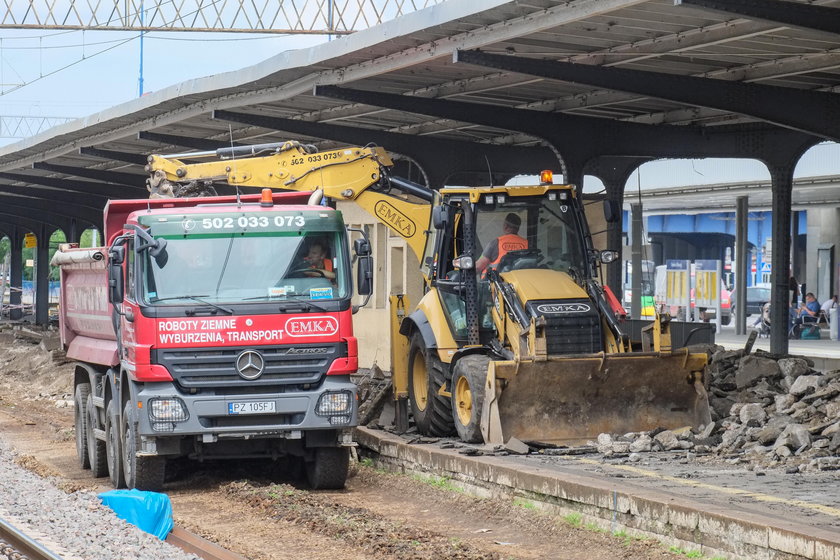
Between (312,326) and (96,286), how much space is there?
345 cm

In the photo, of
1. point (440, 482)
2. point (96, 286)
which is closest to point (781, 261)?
point (440, 482)

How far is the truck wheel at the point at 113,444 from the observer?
46.2 ft

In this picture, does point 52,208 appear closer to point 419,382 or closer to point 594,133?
point 594,133

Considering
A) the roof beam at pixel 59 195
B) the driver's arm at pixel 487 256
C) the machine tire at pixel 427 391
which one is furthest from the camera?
the roof beam at pixel 59 195

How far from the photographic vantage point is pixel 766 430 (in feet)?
43.8

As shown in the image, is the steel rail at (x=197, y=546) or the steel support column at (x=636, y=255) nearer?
the steel rail at (x=197, y=546)

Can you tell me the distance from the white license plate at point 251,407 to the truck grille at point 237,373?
169 mm

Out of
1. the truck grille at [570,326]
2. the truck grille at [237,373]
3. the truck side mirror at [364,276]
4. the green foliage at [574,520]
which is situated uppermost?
the truck side mirror at [364,276]

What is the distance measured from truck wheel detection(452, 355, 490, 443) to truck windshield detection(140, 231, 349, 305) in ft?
5.85

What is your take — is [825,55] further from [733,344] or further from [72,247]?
[733,344]

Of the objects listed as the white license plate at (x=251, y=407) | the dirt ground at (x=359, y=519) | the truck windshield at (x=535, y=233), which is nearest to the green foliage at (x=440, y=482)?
the dirt ground at (x=359, y=519)

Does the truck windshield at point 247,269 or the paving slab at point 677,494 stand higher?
the truck windshield at point 247,269

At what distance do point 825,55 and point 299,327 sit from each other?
8.89 meters

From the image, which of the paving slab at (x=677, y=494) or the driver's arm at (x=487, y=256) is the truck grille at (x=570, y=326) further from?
the paving slab at (x=677, y=494)
